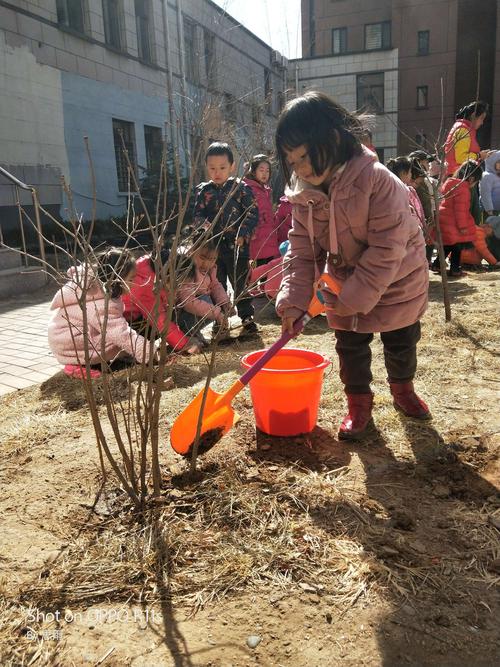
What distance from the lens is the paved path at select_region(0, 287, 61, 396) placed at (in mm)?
3811

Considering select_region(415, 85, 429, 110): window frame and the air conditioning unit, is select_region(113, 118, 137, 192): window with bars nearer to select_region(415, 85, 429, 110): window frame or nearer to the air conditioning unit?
the air conditioning unit

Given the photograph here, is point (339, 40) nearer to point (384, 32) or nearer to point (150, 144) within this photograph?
point (384, 32)

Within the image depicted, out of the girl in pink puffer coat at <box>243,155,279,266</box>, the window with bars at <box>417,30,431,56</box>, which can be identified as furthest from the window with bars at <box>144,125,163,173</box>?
the window with bars at <box>417,30,431,56</box>

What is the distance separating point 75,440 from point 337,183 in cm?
163

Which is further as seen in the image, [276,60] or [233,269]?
[276,60]

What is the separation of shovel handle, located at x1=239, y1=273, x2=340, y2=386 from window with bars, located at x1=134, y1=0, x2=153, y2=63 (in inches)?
544

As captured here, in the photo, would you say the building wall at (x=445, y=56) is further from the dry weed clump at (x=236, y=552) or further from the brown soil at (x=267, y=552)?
the dry weed clump at (x=236, y=552)

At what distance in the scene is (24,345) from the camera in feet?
15.3

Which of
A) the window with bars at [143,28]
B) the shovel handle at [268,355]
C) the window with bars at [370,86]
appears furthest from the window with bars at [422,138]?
the window with bars at [143,28]

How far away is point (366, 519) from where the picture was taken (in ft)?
6.18

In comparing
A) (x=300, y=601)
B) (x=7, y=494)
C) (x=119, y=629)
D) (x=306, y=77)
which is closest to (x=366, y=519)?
(x=300, y=601)

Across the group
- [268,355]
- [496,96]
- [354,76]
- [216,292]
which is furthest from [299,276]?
[496,96]

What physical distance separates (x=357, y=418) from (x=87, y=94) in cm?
1177

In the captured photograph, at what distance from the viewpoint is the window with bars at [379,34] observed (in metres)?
22.9
